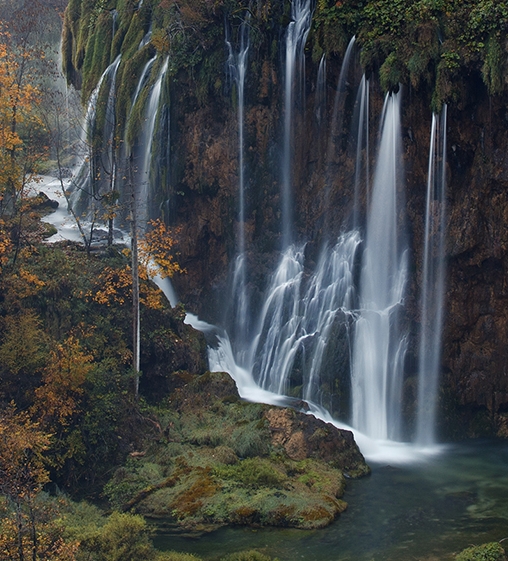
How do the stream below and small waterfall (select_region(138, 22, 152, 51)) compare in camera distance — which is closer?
the stream below

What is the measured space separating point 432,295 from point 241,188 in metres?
8.93

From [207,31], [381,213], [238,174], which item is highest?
[207,31]

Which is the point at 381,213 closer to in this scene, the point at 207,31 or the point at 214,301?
the point at 214,301

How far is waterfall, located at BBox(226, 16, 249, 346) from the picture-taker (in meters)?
26.6

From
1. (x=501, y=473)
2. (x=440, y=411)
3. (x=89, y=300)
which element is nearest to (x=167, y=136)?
(x=89, y=300)

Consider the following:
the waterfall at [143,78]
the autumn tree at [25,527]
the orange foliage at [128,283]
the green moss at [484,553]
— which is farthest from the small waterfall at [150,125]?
the green moss at [484,553]

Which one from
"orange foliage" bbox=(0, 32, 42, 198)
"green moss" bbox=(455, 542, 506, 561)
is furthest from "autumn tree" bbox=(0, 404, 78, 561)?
"orange foliage" bbox=(0, 32, 42, 198)

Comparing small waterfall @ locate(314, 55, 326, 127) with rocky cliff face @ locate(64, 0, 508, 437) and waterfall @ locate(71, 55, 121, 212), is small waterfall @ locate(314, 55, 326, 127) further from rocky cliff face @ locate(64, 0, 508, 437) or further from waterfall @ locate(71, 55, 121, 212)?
waterfall @ locate(71, 55, 121, 212)

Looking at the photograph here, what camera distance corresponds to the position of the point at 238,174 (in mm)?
27594

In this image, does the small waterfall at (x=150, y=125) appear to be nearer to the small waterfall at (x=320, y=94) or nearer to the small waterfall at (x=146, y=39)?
→ the small waterfall at (x=146, y=39)

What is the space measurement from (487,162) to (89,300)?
40.3 ft

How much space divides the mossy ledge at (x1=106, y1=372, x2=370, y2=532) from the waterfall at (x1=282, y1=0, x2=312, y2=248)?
26.8 ft

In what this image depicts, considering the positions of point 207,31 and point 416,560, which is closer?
point 416,560

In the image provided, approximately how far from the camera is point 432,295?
2217 cm
